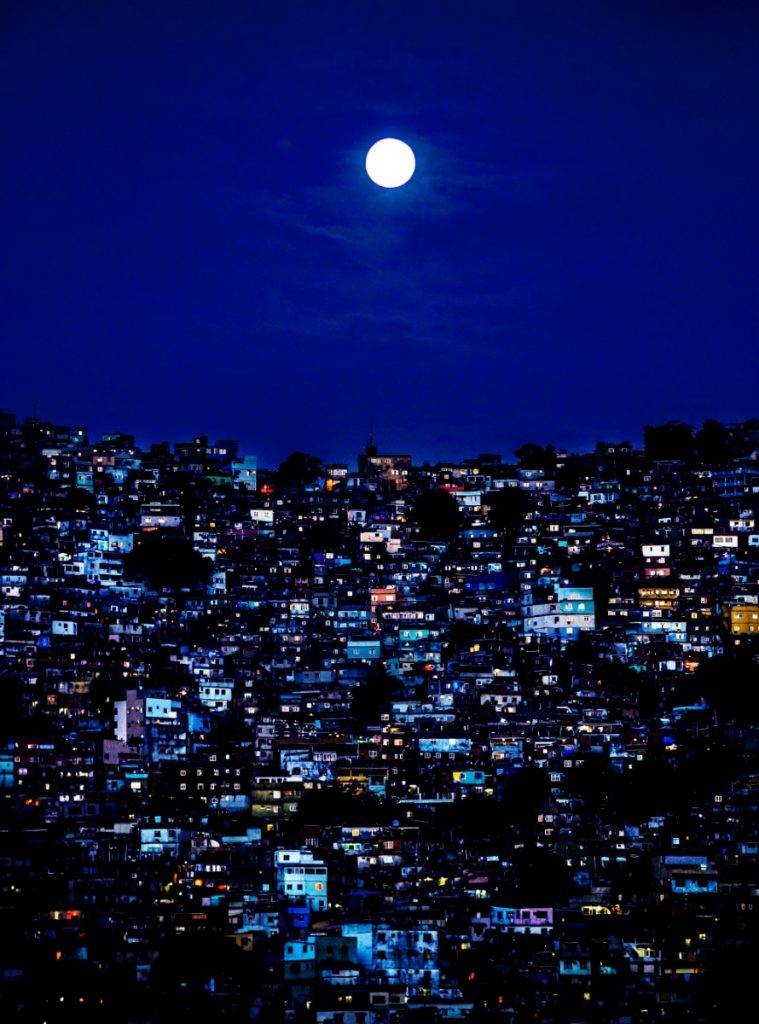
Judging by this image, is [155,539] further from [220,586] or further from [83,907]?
[83,907]

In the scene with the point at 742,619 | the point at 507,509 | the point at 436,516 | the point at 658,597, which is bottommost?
the point at 742,619

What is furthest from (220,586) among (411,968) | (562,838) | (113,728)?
(411,968)

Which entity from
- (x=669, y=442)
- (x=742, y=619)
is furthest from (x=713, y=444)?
(x=742, y=619)

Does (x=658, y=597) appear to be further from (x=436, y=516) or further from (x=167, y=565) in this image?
(x=167, y=565)

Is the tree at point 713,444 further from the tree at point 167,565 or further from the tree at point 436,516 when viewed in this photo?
the tree at point 167,565

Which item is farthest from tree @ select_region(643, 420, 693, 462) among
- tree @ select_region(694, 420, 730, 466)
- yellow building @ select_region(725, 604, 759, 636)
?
yellow building @ select_region(725, 604, 759, 636)

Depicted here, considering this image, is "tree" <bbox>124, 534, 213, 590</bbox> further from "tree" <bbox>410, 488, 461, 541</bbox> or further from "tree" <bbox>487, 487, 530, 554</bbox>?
"tree" <bbox>487, 487, 530, 554</bbox>
